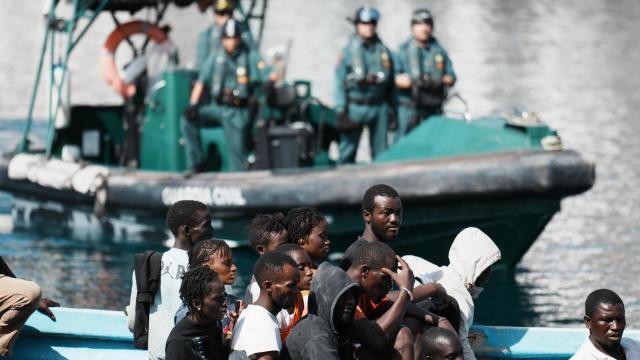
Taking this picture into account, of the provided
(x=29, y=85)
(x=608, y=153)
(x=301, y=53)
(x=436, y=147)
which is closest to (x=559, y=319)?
(x=436, y=147)

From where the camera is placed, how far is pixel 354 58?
1433cm

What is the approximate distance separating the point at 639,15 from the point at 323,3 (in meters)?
8.73

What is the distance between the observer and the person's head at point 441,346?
279 inches

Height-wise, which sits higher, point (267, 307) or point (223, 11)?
point (223, 11)

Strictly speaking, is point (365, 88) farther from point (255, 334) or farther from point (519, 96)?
point (519, 96)

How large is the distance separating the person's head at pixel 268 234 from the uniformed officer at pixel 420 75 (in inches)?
263

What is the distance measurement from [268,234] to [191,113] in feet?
23.0

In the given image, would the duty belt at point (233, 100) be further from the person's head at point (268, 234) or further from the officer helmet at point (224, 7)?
the person's head at point (268, 234)

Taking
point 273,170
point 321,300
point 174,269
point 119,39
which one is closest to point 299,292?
point 321,300

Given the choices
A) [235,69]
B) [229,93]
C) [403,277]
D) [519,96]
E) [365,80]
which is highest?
[235,69]

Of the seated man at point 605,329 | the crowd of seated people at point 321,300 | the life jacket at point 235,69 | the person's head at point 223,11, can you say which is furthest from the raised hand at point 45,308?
the person's head at point 223,11

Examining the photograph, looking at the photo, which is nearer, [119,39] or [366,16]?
[366,16]

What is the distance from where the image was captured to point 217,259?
730 centimetres

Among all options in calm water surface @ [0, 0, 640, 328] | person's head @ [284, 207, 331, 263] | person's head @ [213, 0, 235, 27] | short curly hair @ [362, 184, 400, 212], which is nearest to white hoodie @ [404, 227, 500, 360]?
short curly hair @ [362, 184, 400, 212]
